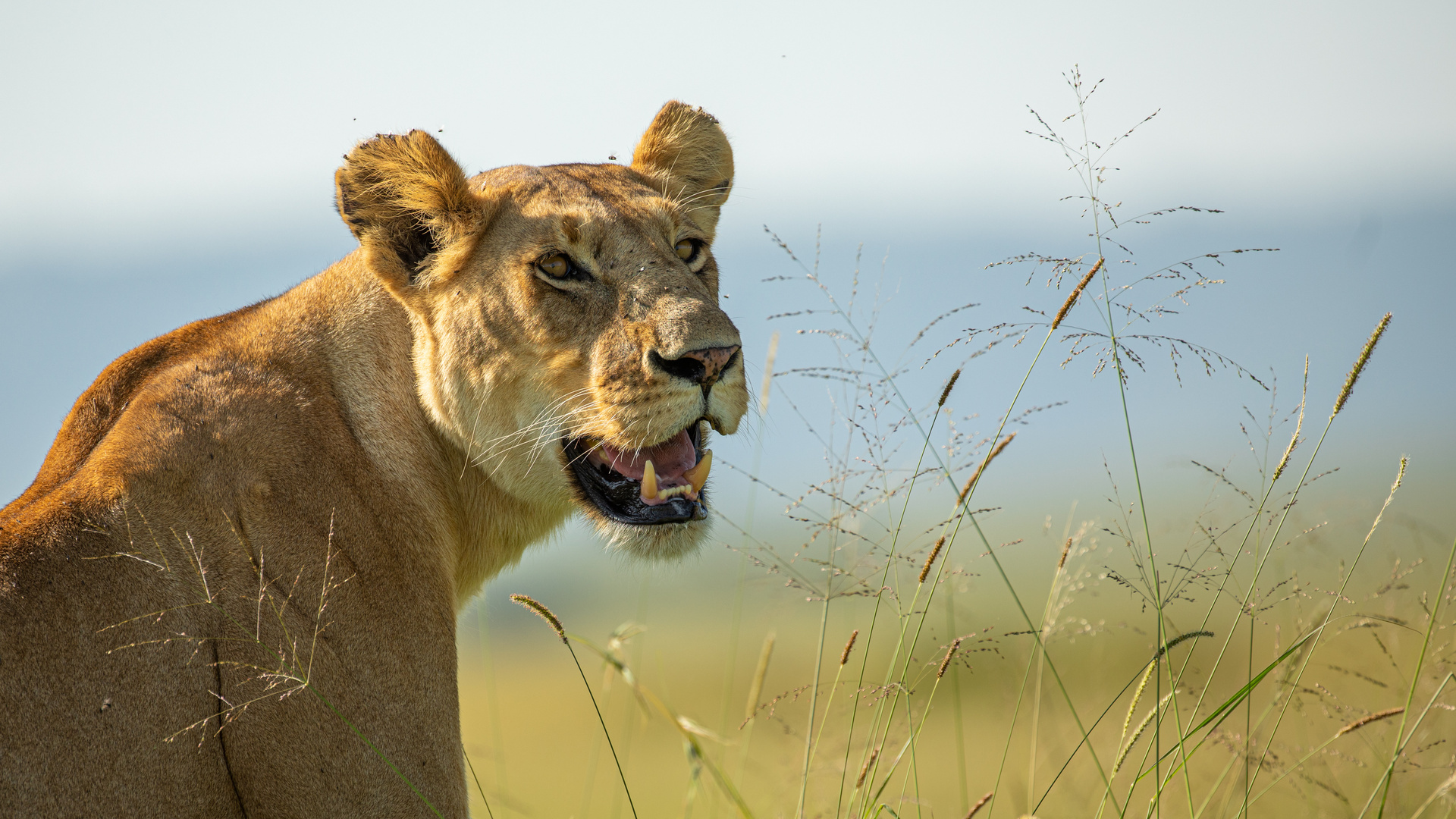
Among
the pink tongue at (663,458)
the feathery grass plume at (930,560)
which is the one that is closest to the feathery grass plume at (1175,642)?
the feathery grass plume at (930,560)

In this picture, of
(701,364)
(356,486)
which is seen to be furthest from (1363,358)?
(356,486)

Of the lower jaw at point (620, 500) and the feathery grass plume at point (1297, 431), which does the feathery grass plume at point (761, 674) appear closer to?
the lower jaw at point (620, 500)

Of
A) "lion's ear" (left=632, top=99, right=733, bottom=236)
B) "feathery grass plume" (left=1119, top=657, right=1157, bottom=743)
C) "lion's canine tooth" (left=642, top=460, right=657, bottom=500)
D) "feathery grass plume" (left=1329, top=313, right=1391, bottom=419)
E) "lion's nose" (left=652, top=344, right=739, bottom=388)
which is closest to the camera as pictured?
"feathery grass plume" (left=1119, top=657, right=1157, bottom=743)

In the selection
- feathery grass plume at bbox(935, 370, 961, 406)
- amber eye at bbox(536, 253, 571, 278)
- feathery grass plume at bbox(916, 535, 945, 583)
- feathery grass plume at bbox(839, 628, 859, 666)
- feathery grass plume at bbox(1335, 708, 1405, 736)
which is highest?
amber eye at bbox(536, 253, 571, 278)

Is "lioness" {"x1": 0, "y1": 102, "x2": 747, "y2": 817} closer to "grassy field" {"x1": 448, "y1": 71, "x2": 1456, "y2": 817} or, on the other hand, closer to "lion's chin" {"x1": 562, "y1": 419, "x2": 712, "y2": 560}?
"lion's chin" {"x1": 562, "y1": 419, "x2": 712, "y2": 560}

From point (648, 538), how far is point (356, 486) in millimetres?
1017

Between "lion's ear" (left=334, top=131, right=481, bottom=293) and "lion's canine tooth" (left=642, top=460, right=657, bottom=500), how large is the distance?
1083 mm

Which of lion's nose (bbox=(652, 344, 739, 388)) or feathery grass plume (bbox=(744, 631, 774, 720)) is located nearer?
feathery grass plume (bbox=(744, 631, 774, 720))

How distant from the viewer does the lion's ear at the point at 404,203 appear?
12.1ft

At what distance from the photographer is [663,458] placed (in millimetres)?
3658

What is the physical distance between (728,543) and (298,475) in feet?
5.12

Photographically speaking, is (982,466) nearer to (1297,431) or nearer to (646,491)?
(1297,431)

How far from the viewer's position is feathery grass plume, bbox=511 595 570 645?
259cm

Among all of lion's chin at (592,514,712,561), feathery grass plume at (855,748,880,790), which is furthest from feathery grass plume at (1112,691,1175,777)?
lion's chin at (592,514,712,561)
